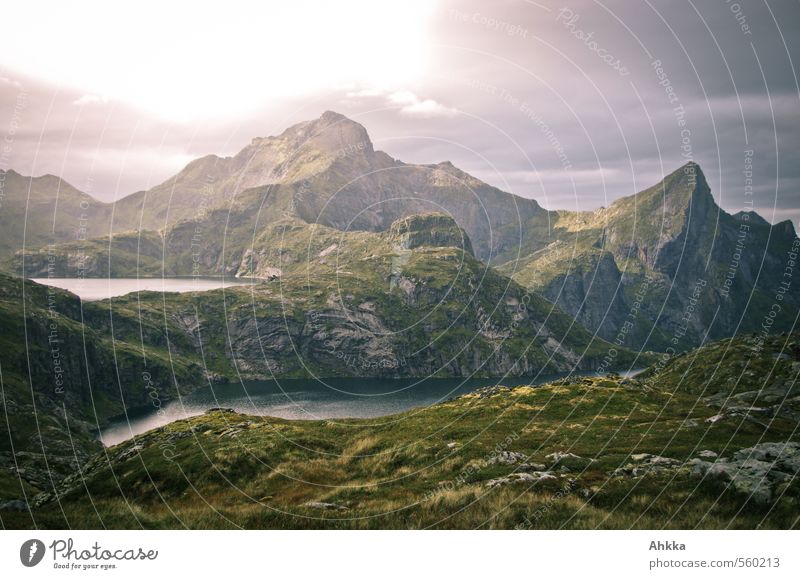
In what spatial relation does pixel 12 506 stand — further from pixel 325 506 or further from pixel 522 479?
pixel 522 479

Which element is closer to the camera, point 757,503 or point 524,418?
point 757,503

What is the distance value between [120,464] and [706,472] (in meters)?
55.3

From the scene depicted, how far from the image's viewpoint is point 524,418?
56219 mm

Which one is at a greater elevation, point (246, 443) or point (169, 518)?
point (169, 518)

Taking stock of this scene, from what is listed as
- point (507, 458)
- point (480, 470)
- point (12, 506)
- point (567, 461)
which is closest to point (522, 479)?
point (480, 470)

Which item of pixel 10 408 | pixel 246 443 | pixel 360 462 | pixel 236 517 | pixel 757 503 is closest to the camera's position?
pixel 757 503

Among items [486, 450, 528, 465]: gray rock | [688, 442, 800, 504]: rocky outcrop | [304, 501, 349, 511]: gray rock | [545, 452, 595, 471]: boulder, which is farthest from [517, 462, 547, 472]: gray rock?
[304, 501, 349, 511]: gray rock
